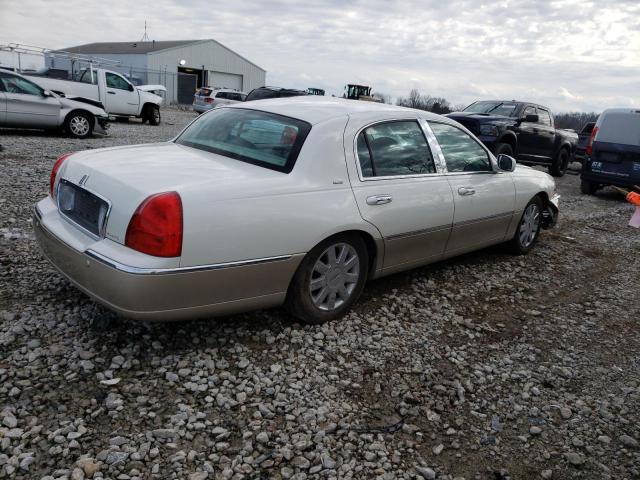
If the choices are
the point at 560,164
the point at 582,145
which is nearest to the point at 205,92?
the point at 582,145

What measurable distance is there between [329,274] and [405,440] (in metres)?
1.28

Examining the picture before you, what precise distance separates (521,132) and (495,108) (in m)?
0.89

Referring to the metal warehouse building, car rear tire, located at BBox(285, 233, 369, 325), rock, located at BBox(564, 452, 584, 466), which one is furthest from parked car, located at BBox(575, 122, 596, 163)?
the metal warehouse building

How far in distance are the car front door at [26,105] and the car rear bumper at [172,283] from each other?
9709mm

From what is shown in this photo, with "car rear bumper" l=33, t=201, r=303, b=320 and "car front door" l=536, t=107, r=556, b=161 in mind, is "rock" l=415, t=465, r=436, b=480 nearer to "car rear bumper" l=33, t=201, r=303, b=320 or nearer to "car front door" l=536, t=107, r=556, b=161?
"car rear bumper" l=33, t=201, r=303, b=320

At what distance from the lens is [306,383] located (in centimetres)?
303

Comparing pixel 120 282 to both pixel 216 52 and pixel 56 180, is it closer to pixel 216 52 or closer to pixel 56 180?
pixel 56 180

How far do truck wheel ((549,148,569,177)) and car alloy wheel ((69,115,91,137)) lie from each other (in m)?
11.8

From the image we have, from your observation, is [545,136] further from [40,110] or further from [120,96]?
[120,96]

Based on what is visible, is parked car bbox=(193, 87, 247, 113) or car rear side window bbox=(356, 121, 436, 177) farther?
parked car bbox=(193, 87, 247, 113)

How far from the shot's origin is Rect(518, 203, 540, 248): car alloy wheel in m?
5.80

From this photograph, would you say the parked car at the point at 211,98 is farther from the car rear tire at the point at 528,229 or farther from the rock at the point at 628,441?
the rock at the point at 628,441

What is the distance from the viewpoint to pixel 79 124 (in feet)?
40.2

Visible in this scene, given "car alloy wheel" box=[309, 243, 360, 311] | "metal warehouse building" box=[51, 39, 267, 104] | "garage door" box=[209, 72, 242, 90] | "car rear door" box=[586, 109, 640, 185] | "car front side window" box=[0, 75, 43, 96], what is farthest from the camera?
"garage door" box=[209, 72, 242, 90]
